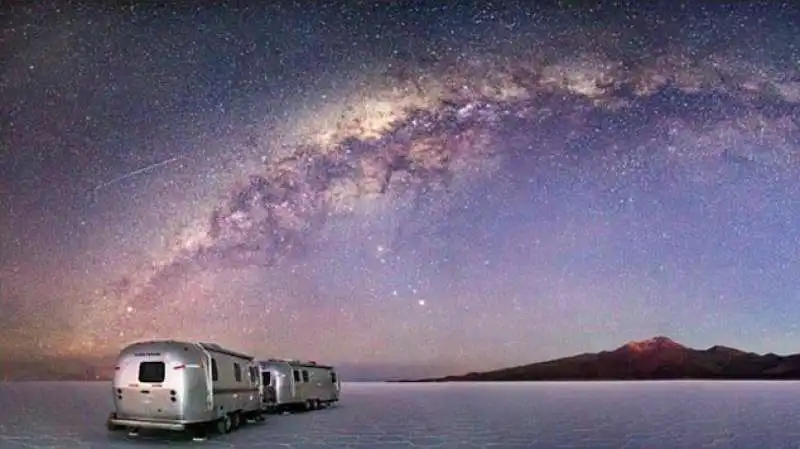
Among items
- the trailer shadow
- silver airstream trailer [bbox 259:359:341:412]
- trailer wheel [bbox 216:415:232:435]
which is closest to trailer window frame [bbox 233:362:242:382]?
trailer wheel [bbox 216:415:232:435]

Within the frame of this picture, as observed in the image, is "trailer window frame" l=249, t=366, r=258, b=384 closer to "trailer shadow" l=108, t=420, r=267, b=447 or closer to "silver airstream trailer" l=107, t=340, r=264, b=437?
"trailer shadow" l=108, t=420, r=267, b=447

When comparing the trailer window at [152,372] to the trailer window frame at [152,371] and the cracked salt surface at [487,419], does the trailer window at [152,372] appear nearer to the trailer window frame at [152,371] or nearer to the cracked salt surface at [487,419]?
the trailer window frame at [152,371]

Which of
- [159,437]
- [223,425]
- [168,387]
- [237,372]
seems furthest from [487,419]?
[168,387]

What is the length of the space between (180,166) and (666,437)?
6.99m

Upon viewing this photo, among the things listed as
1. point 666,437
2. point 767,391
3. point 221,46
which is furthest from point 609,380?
point 221,46

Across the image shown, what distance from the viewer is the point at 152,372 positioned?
8148mm

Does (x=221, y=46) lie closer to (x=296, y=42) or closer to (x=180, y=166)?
(x=296, y=42)

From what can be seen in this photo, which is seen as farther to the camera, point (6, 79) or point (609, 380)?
point (609, 380)

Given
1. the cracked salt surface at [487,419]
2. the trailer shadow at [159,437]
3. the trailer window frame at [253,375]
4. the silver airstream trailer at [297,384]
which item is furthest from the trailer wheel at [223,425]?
the silver airstream trailer at [297,384]

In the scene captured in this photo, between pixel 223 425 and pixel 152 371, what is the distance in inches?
48.7

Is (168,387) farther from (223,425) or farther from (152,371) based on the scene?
(223,425)

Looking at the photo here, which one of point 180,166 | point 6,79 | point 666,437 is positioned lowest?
point 666,437

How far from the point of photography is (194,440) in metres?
8.41

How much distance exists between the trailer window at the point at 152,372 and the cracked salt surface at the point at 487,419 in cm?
63
